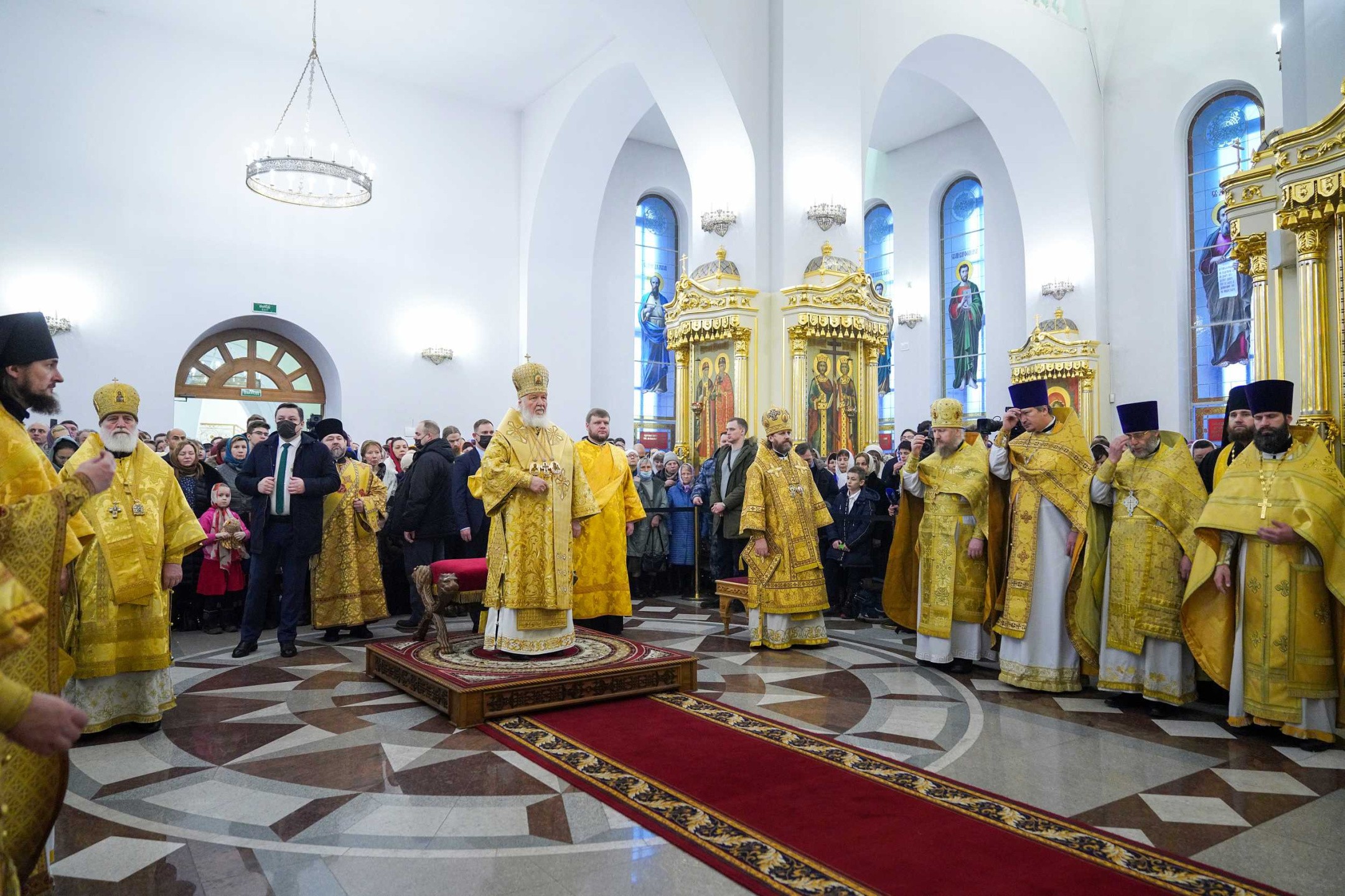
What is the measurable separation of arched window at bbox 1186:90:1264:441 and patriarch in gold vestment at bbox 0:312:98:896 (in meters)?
14.8

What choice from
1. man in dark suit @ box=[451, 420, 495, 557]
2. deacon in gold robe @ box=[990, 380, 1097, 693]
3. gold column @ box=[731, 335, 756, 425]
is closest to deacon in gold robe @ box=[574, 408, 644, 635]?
man in dark suit @ box=[451, 420, 495, 557]

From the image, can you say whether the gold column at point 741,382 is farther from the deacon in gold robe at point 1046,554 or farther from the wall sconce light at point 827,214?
the deacon in gold robe at point 1046,554

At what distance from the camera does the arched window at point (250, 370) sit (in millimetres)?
13359

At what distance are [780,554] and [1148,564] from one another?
8.30 ft

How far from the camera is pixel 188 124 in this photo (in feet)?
41.8

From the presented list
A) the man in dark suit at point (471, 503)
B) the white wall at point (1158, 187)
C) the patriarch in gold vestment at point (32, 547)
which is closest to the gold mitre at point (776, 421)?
the man in dark suit at point (471, 503)

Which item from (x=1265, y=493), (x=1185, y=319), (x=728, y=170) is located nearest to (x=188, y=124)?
(x=728, y=170)

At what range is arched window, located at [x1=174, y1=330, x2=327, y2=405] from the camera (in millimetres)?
13359

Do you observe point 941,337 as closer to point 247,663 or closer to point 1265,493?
point 1265,493

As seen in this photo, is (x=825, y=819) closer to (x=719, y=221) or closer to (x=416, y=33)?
(x=719, y=221)

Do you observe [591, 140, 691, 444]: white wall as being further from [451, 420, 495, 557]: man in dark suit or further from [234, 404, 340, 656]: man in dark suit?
[234, 404, 340, 656]: man in dark suit

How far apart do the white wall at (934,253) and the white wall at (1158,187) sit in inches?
84.2

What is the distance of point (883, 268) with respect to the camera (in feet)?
62.7

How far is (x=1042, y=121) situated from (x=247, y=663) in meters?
14.0
